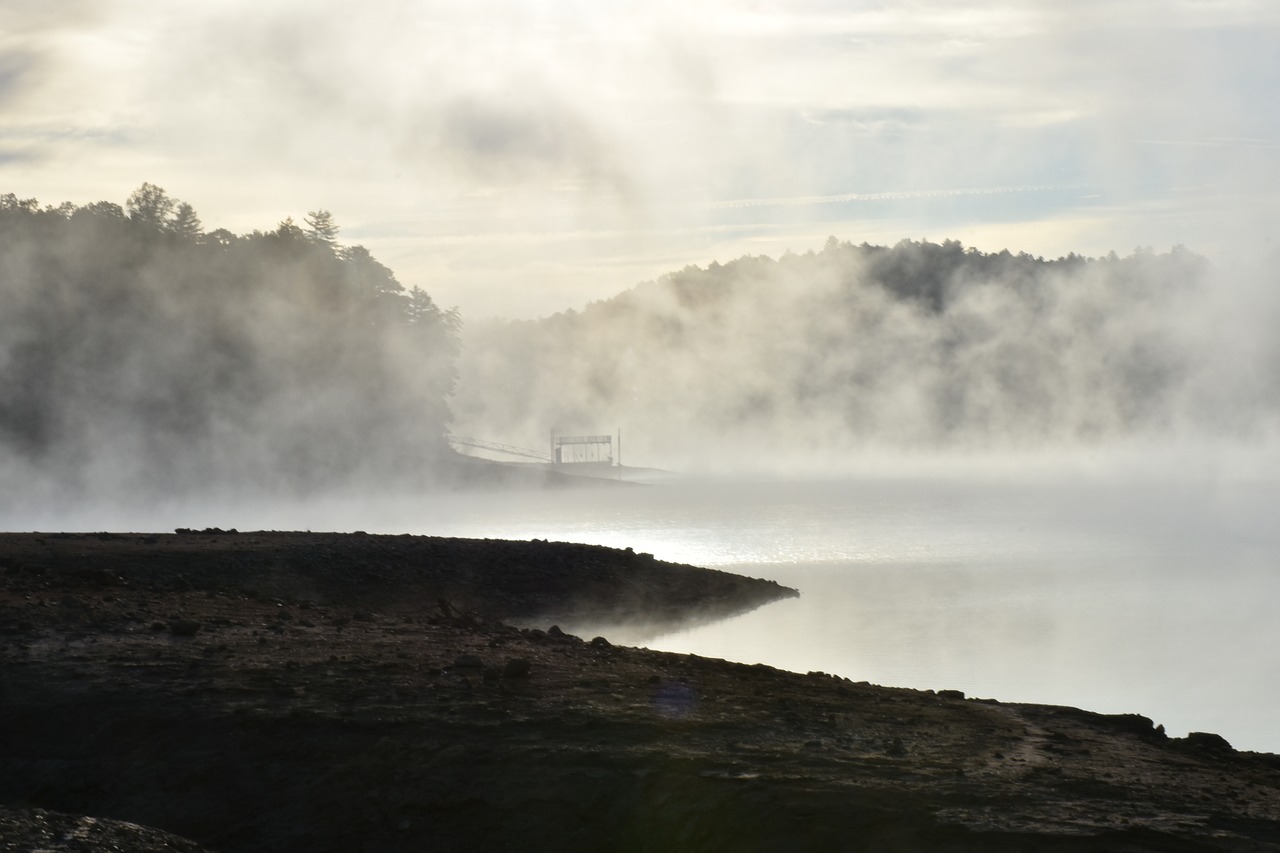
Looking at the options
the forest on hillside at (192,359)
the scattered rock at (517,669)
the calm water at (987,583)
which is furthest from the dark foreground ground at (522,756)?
the forest on hillside at (192,359)

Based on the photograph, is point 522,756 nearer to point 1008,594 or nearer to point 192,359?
point 1008,594

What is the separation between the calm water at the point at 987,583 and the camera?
20969mm

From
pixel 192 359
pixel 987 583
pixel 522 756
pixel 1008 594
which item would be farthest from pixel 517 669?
pixel 192 359

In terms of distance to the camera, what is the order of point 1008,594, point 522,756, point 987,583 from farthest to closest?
Answer: point 987,583 → point 1008,594 → point 522,756

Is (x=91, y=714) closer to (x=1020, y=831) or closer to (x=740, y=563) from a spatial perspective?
(x=1020, y=831)

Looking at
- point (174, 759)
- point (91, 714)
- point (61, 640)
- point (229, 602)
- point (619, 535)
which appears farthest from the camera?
point (619, 535)

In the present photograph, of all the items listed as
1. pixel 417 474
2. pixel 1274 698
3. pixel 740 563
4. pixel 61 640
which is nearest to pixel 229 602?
pixel 61 640

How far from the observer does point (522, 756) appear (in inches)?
435

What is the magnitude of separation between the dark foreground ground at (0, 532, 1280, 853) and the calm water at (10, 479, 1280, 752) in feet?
18.7

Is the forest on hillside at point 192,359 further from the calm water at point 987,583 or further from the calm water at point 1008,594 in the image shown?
the calm water at point 1008,594

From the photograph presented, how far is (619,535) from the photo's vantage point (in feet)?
185

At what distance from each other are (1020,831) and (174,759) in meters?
6.44

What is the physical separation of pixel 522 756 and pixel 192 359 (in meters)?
78.5

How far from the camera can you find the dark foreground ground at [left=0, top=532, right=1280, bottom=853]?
32.2 feet
